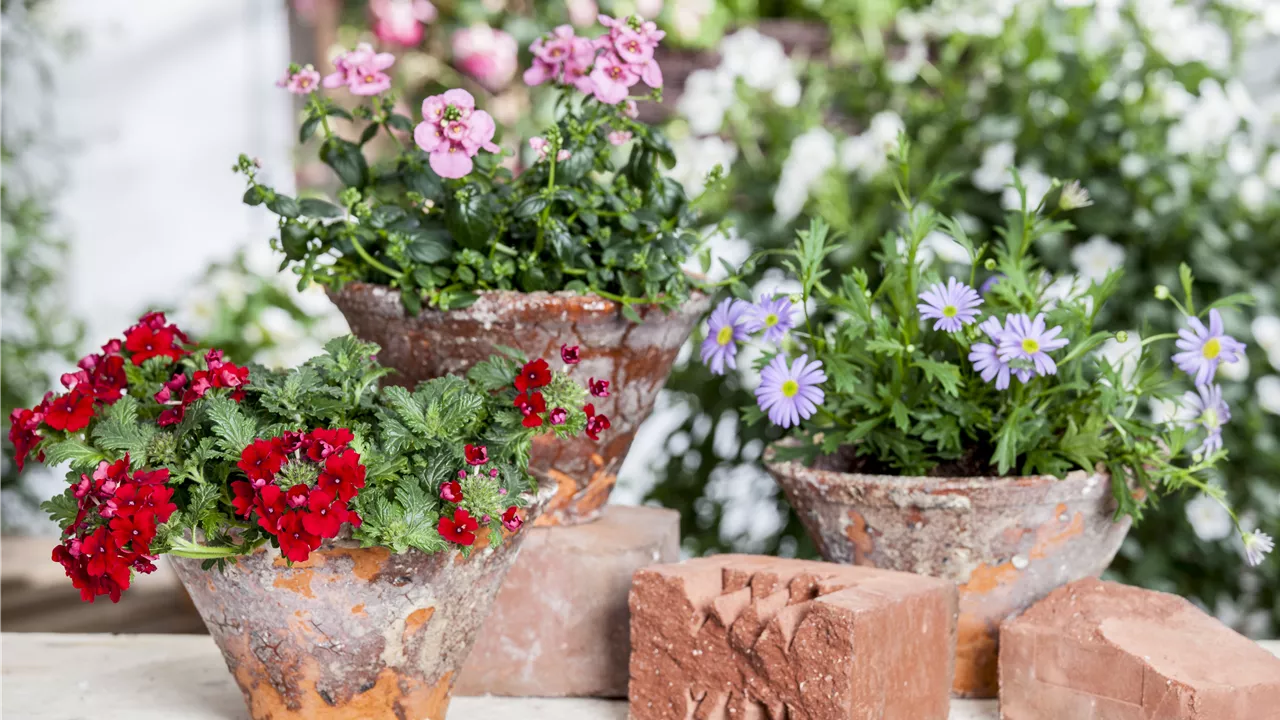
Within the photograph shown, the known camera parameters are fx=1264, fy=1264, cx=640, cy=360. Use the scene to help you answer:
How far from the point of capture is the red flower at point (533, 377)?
0.93 m

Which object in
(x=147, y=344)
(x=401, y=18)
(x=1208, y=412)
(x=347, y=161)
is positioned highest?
(x=401, y=18)

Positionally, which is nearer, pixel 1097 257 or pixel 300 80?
pixel 300 80

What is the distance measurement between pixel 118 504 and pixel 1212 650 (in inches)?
31.3

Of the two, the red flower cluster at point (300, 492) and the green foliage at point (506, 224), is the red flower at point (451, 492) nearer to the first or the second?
the red flower cluster at point (300, 492)

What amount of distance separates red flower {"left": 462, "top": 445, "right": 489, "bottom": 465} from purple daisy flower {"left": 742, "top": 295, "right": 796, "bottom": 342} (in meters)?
0.31

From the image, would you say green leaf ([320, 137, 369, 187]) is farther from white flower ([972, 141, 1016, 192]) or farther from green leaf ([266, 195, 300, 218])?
white flower ([972, 141, 1016, 192])

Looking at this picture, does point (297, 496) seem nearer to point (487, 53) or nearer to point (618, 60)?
point (618, 60)

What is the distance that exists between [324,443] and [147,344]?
0.86 feet

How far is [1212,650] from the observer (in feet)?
3.14

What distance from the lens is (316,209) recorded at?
3.58ft

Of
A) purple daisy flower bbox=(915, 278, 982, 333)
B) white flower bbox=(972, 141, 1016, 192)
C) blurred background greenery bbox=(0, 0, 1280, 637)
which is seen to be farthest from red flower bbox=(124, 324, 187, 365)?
white flower bbox=(972, 141, 1016, 192)

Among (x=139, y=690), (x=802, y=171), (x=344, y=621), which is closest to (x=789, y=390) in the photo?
(x=344, y=621)

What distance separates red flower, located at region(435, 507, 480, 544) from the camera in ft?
2.83

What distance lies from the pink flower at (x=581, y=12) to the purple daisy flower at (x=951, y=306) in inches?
71.6
